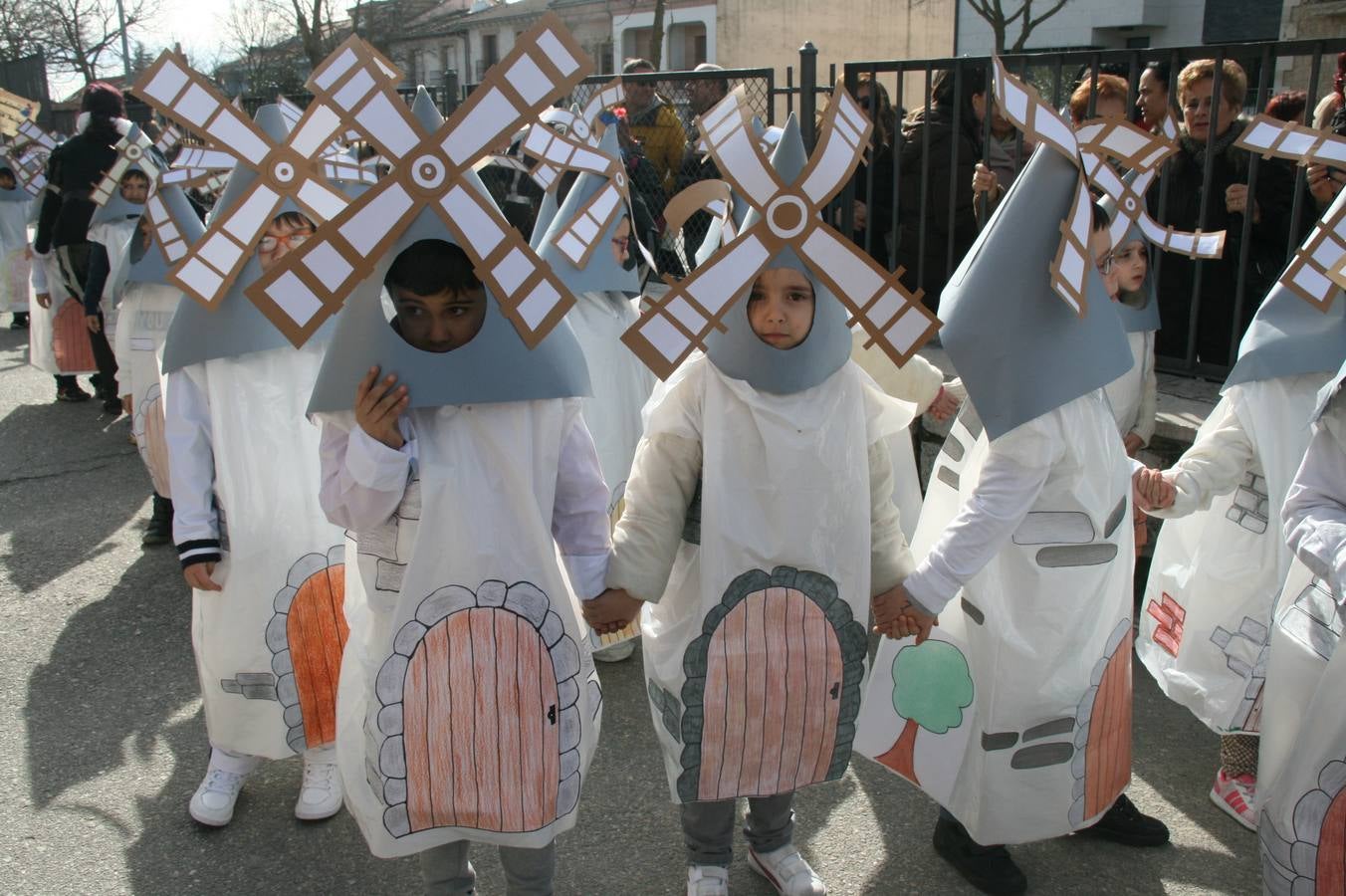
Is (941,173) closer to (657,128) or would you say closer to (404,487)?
(657,128)

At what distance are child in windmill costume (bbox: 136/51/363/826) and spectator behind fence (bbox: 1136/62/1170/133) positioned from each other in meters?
3.27

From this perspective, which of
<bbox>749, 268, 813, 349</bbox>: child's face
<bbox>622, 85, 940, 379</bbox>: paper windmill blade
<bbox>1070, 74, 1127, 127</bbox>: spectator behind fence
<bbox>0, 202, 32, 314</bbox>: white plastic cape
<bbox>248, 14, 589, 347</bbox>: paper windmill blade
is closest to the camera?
<bbox>248, 14, 589, 347</bbox>: paper windmill blade

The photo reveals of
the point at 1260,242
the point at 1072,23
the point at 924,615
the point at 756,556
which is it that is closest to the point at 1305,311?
the point at 924,615

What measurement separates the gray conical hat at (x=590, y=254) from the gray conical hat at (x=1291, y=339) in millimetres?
1963

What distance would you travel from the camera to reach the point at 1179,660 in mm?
3174

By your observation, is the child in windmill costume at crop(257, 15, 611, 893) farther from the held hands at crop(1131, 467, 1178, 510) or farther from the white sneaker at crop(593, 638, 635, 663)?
the white sneaker at crop(593, 638, 635, 663)

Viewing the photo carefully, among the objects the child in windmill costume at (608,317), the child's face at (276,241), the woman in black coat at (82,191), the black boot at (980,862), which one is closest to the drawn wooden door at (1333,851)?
the black boot at (980,862)

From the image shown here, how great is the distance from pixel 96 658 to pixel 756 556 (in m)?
2.85

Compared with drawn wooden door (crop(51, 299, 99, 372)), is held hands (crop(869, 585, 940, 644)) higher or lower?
higher

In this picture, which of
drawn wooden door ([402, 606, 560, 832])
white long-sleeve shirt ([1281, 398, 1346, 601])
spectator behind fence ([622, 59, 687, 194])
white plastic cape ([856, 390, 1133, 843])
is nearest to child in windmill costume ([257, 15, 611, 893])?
drawn wooden door ([402, 606, 560, 832])

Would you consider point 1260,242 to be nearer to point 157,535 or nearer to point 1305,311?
point 1305,311

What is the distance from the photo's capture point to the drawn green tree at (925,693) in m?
2.74

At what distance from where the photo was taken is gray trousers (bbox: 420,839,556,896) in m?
2.41

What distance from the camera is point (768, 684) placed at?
2.53 m
